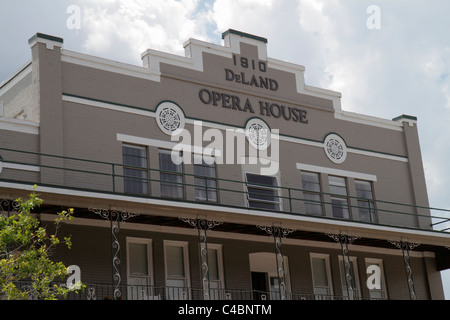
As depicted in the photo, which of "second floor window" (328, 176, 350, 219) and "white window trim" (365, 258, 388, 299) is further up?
"second floor window" (328, 176, 350, 219)

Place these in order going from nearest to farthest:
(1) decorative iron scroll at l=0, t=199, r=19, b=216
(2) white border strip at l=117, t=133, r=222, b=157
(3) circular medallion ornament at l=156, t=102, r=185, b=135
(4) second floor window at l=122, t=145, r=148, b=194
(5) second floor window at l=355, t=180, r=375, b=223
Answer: (1) decorative iron scroll at l=0, t=199, r=19, b=216
(4) second floor window at l=122, t=145, r=148, b=194
(2) white border strip at l=117, t=133, r=222, b=157
(3) circular medallion ornament at l=156, t=102, r=185, b=135
(5) second floor window at l=355, t=180, r=375, b=223

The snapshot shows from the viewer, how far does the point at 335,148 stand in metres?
30.8

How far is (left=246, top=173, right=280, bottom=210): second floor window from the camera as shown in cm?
2777

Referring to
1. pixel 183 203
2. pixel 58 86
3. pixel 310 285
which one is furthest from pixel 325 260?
pixel 58 86

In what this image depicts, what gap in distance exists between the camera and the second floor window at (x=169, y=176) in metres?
26.0

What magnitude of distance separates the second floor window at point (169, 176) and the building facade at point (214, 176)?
0.18ft

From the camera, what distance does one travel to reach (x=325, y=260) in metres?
28.8

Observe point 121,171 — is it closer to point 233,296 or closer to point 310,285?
point 233,296

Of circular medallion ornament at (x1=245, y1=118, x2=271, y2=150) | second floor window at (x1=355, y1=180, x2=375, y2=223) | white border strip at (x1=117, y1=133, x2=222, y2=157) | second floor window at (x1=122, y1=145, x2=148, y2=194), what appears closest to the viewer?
second floor window at (x1=122, y1=145, x2=148, y2=194)

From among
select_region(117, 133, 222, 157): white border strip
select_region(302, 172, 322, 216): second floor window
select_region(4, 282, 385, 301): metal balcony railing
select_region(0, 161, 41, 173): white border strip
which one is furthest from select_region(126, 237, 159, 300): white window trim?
select_region(302, 172, 322, 216): second floor window

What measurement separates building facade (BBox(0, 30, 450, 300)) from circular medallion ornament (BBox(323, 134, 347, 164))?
0.25 feet

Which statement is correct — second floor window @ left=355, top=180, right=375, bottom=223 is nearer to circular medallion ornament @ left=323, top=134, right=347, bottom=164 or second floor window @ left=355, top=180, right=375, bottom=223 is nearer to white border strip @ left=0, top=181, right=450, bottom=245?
circular medallion ornament @ left=323, top=134, right=347, bottom=164

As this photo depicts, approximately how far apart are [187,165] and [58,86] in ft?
16.3

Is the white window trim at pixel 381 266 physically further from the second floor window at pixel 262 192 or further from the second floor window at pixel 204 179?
the second floor window at pixel 204 179
